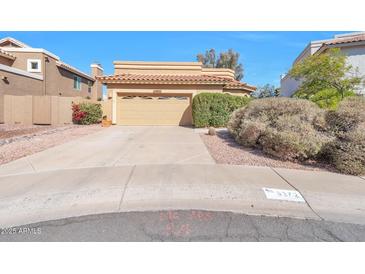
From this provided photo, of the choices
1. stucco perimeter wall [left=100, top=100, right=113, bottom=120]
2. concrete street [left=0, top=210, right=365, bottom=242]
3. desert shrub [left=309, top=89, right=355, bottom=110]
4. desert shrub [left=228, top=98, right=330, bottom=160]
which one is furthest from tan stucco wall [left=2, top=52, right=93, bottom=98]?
desert shrub [left=309, top=89, right=355, bottom=110]

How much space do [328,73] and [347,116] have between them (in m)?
4.37

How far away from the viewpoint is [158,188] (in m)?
4.42

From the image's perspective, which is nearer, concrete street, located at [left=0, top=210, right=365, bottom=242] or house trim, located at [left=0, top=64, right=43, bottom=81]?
concrete street, located at [left=0, top=210, right=365, bottom=242]

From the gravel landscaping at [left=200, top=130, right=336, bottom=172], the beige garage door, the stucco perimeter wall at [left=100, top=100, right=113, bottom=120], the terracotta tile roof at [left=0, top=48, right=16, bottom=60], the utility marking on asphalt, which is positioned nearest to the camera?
the utility marking on asphalt

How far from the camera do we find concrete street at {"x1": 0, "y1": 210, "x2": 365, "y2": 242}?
2930 millimetres

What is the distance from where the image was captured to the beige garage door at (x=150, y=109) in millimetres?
16016

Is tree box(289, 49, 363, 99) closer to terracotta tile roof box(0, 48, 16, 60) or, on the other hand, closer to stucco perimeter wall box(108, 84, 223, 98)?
stucco perimeter wall box(108, 84, 223, 98)

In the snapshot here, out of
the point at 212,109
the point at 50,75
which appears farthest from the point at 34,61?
the point at 212,109

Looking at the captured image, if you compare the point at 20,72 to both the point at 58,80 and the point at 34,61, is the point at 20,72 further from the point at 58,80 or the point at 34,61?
the point at 58,80

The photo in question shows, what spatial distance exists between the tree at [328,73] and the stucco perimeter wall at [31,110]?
14.7 meters

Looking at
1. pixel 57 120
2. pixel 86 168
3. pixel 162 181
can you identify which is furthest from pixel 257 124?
pixel 57 120

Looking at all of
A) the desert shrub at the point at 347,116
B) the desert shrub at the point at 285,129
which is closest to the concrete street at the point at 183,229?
the desert shrub at the point at 285,129

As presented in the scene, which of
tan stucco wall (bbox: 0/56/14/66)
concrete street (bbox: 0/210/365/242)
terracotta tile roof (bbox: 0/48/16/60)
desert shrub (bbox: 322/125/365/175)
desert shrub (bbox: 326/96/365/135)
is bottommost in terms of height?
concrete street (bbox: 0/210/365/242)

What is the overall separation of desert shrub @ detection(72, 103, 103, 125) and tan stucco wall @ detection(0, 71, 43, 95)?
3810 mm
